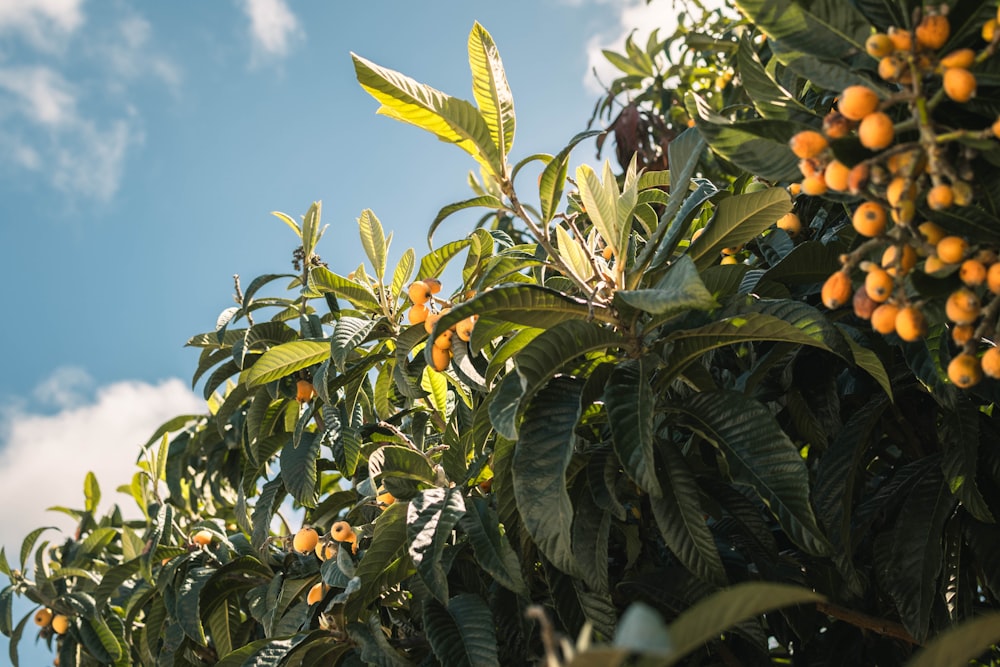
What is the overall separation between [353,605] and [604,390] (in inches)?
30.7

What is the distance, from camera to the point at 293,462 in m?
2.19

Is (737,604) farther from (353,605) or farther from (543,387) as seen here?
(353,605)

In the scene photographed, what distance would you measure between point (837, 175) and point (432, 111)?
0.69 meters

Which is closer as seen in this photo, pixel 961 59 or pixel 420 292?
pixel 961 59

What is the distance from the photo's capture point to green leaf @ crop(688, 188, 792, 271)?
151 centimetres

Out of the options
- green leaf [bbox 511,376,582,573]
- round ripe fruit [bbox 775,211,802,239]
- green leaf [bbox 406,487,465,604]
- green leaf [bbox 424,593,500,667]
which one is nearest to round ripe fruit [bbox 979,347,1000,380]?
green leaf [bbox 511,376,582,573]

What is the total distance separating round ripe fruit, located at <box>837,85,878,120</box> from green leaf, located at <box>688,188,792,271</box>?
52 centimetres

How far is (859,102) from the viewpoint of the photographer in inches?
37.8

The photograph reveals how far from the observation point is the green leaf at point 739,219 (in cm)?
151

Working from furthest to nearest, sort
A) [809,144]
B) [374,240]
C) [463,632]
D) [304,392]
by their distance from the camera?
[304,392] → [374,240] → [463,632] → [809,144]

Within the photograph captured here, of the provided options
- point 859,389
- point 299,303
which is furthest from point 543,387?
point 299,303

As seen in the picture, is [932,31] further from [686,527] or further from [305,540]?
[305,540]

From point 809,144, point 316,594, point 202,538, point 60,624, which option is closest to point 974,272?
point 809,144

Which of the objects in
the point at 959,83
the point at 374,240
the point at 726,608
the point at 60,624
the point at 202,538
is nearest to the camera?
the point at 726,608
